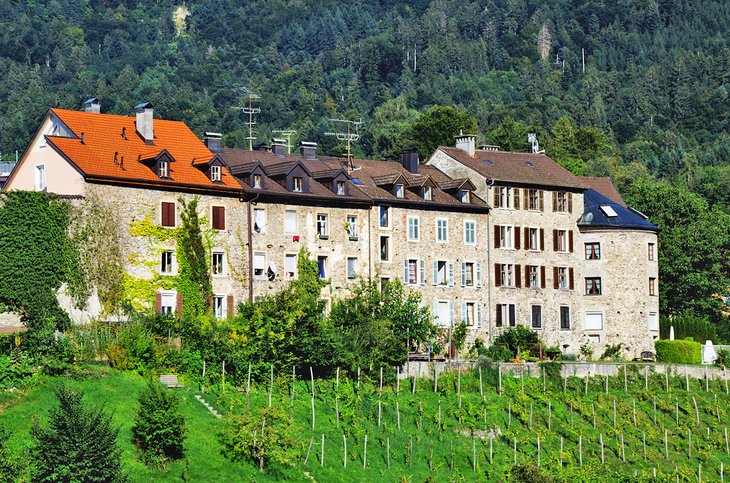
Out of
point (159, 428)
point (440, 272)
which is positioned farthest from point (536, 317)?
point (159, 428)

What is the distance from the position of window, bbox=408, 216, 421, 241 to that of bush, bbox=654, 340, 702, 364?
17.0 metres

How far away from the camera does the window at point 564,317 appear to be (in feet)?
315

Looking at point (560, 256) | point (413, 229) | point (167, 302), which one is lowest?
point (167, 302)

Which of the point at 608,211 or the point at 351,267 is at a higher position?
the point at 608,211

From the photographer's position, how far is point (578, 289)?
9719cm

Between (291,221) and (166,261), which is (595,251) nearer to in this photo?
(291,221)

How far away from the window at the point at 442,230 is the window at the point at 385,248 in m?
3.44

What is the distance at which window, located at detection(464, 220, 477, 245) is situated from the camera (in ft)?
305

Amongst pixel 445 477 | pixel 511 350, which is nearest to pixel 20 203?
pixel 445 477

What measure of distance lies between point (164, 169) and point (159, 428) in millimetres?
22283

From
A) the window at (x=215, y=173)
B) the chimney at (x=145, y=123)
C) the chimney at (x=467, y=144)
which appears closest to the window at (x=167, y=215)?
the window at (x=215, y=173)

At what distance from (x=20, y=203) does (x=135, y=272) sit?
259 inches

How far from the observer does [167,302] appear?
262 feet

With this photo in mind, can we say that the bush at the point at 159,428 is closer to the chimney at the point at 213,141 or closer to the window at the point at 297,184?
the window at the point at 297,184
